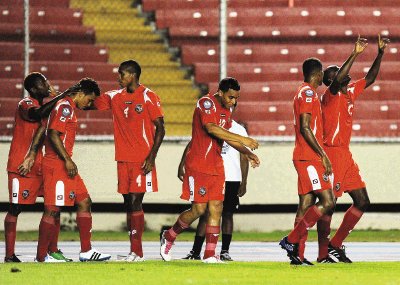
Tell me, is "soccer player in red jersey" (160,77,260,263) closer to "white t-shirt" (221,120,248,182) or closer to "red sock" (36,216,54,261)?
"white t-shirt" (221,120,248,182)

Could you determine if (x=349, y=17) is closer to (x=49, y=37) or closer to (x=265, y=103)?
(x=265, y=103)

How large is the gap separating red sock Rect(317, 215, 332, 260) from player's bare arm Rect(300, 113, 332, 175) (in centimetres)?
89

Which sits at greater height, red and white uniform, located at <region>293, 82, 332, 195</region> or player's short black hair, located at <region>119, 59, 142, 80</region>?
player's short black hair, located at <region>119, 59, 142, 80</region>

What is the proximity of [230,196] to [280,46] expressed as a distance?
27.7 ft

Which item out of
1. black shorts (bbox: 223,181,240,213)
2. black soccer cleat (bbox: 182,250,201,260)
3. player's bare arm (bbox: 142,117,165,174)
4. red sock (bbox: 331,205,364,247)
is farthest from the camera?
black shorts (bbox: 223,181,240,213)


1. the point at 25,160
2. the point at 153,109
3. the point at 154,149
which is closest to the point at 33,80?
the point at 25,160

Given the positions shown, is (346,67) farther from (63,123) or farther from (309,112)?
(63,123)

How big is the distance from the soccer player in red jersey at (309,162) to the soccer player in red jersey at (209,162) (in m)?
0.60

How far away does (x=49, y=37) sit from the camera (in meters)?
20.6

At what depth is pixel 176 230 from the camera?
13.2 metres

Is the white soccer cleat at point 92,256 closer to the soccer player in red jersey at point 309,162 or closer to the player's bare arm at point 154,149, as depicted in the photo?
the player's bare arm at point 154,149

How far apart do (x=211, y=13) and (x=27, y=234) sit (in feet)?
20.8

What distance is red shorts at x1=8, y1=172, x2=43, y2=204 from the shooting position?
1312 centimetres

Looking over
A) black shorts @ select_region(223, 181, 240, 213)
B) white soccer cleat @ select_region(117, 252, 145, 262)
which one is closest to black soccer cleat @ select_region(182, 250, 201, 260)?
black shorts @ select_region(223, 181, 240, 213)
